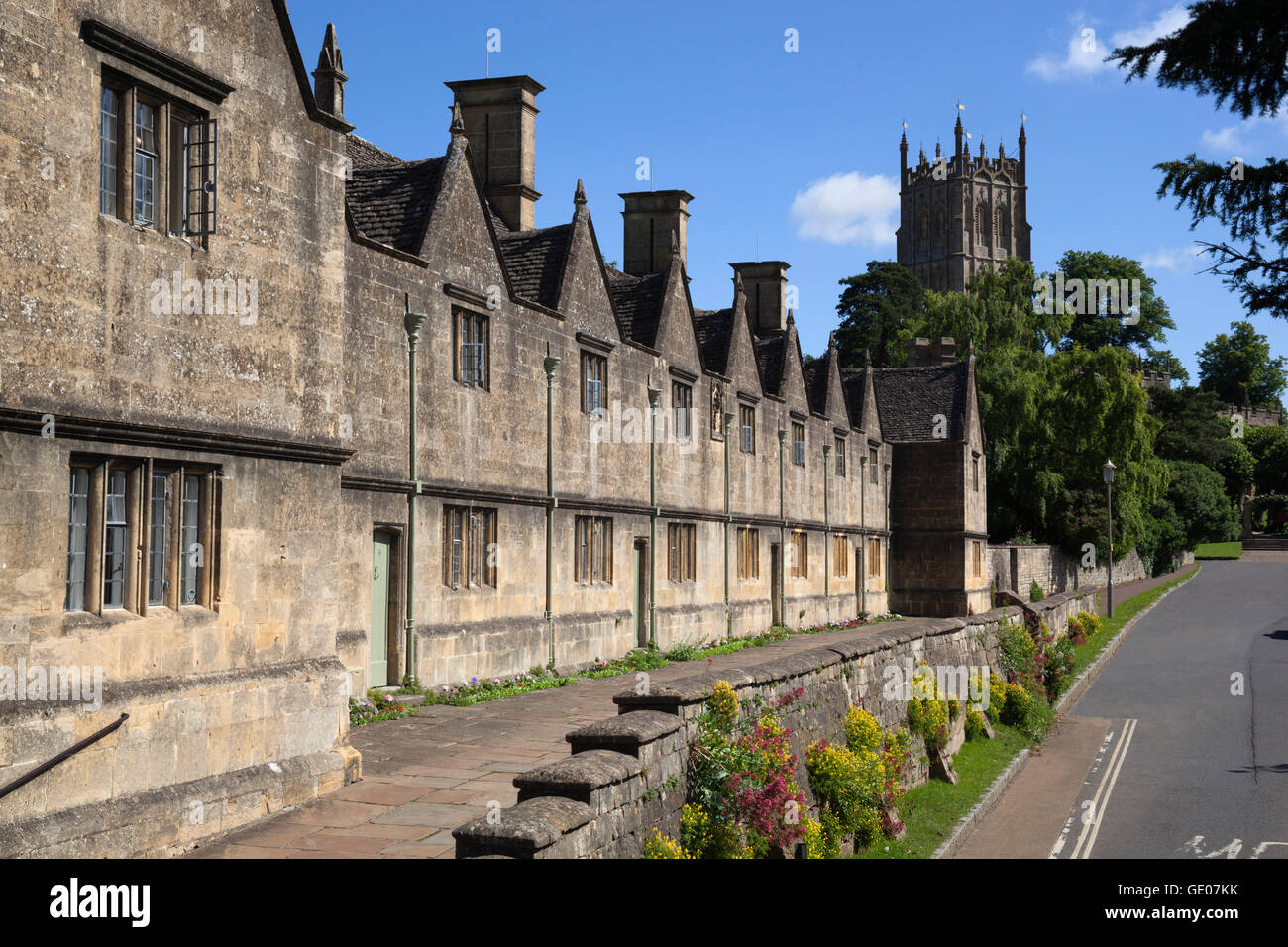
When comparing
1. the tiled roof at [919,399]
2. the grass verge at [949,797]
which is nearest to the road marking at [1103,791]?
the grass verge at [949,797]

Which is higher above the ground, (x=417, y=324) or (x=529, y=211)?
(x=529, y=211)

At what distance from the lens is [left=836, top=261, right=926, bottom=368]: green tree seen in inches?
3120

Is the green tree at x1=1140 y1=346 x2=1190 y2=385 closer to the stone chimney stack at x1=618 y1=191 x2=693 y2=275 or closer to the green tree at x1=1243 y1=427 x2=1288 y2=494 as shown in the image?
the green tree at x1=1243 y1=427 x2=1288 y2=494

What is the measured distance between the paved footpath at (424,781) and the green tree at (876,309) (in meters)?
64.0

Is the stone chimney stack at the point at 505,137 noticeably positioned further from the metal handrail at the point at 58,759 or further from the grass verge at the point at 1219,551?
the grass verge at the point at 1219,551

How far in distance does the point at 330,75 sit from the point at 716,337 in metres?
16.7

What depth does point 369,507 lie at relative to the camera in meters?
15.1

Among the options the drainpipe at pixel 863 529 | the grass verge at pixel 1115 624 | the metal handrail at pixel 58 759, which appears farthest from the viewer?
the drainpipe at pixel 863 529

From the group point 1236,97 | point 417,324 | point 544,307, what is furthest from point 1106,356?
→ point 1236,97

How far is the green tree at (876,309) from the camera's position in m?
79.2

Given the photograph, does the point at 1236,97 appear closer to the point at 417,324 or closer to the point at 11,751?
the point at 11,751

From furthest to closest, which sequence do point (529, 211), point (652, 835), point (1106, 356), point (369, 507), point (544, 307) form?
1. point (1106, 356)
2. point (529, 211)
3. point (544, 307)
4. point (369, 507)
5. point (652, 835)

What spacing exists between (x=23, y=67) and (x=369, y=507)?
26.1 feet
